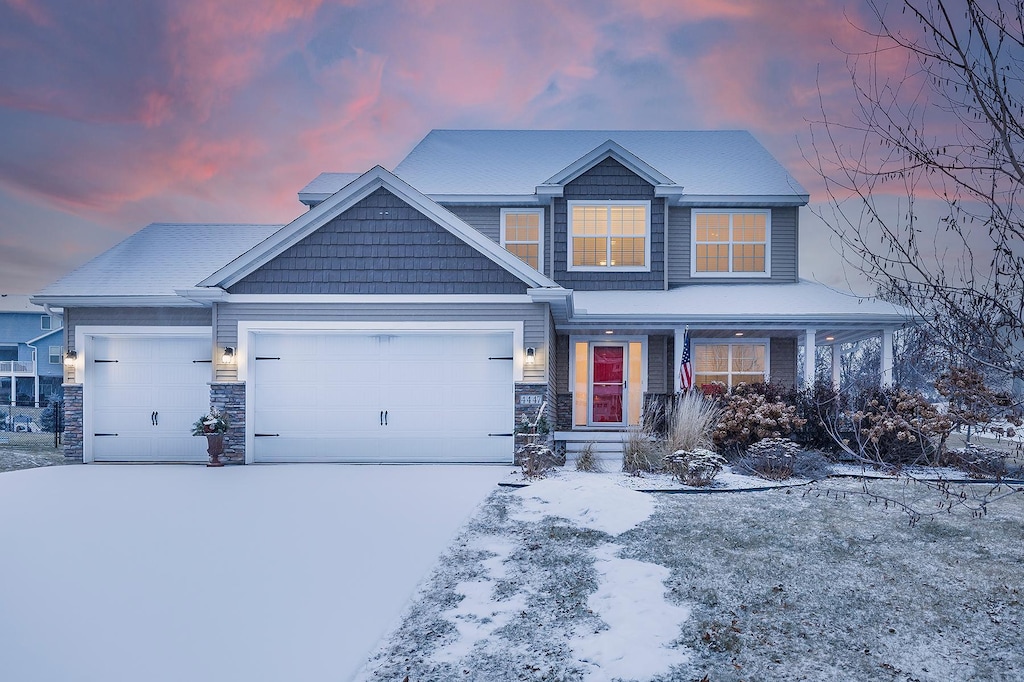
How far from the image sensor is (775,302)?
12.2 metres

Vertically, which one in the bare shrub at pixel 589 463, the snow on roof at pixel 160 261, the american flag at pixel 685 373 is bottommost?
the bare shrub at pixel 589 463

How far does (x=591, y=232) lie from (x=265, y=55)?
887cm

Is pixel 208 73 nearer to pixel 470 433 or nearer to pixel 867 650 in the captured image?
pixel 470 433

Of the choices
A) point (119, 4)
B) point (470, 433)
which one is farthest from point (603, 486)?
point (119, 4)

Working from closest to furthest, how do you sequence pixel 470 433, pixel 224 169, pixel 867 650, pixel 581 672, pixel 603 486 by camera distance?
pixel 581 672 → pixel 867 650 → pixel 603 486 → pixel 470 433 → pixel 224 169

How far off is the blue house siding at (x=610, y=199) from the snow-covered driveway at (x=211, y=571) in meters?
6.44

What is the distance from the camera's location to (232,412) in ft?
33.0

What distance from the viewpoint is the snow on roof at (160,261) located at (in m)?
10.7

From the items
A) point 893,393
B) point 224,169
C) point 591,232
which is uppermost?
point 224,169

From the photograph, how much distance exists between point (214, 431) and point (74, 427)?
331 centimetres

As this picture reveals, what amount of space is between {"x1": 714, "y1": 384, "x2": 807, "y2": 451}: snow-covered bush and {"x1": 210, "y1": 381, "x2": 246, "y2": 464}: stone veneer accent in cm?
871

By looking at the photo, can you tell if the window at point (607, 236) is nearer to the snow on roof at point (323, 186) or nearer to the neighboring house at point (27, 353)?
the snow on roof at point (323, 186)

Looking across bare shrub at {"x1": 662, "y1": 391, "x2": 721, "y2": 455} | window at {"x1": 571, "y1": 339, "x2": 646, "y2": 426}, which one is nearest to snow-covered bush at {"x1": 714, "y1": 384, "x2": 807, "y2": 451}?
bare shrub at {"x1": 662, "y1": 391, "x2": 721, "y2": 455}

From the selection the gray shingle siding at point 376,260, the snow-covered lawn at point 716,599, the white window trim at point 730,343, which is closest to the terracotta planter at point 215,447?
the gray shingle siding at point 376,260
